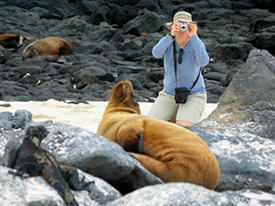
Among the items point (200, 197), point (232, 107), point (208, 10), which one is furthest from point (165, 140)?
point (208, 10)

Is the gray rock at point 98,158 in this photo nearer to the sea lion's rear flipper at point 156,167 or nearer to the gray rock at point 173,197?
the sea lion's rear flipper at point 156,167

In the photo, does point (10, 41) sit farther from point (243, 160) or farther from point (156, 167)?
point (156, 167)

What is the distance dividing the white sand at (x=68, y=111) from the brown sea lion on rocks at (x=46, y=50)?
18.7 feet

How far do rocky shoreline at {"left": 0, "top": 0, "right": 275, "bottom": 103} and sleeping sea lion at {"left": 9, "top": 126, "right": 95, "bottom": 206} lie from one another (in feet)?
18.2

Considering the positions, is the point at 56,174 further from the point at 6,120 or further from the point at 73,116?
the point at 73,116

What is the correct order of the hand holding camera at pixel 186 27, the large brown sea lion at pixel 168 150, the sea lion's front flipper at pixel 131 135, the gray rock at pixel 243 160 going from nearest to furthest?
1. the large brown sea lion at pixel 168 150
2. the sea lion's front flipper at pixel 131 135
3. the gray rock at pixel 243 160
4. the hand holding camera at pixel 186 27

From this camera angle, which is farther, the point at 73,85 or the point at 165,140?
the point at 73,85

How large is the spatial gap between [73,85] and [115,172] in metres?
8.17

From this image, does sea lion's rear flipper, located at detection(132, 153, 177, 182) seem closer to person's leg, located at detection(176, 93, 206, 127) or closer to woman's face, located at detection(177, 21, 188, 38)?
person's leg, located at detection(176, 93, 206, 127)

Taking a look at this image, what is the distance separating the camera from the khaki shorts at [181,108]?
180 inches

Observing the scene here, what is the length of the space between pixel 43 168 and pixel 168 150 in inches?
36.3

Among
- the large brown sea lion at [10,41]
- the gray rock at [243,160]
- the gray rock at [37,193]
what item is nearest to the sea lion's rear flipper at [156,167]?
the gray rock at [37,193]

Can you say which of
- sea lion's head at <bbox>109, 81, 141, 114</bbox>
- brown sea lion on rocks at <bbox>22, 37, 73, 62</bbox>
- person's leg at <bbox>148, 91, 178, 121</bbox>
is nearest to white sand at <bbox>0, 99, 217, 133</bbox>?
person's leg at <bbox>148, 91, 178, 121</bbox>

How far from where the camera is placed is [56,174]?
204 centimetres
